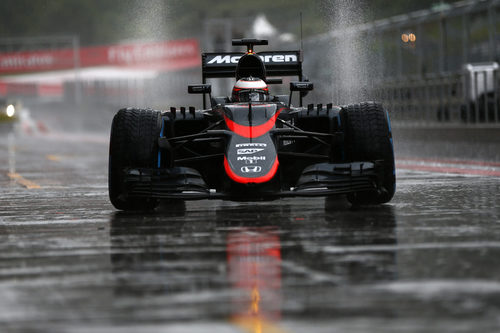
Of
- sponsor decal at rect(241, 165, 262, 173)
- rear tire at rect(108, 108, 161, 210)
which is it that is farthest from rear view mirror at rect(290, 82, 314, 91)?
sponsor decal at rect(241, 165, 262, 173)

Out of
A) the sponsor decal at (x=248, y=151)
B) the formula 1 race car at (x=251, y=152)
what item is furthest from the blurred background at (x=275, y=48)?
the sponsor decal at (x=248, y=151)

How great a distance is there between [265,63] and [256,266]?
648cm

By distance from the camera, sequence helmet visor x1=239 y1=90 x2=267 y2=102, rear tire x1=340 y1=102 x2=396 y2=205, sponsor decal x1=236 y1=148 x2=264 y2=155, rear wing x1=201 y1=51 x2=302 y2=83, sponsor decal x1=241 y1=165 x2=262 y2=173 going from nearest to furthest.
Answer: sponsor decal x1=241 y1=165 x2=262 y2=173 < sponsor decal x1=236 y1=148 x2=264 y2=155 < rear tire x1=340 y1=102 x2=396 y2=205 < helmet visor x1=239 y1=90 x2=267 y2=102 < rear wing x1=201 y1=51 x2=302 y2=83

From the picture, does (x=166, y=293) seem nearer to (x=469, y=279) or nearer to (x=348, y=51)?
(x=469, y=279)

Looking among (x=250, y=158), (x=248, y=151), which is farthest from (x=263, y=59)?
(x=250, y=158)

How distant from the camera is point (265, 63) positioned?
13.1 meters

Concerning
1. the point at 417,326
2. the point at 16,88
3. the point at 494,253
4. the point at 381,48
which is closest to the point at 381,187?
the point at 494,253

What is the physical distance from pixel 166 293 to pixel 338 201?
5575 millimetres

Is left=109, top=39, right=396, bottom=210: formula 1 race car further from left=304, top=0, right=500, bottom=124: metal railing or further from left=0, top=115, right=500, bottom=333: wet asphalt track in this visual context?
left=304, top=0, right=500, bottom=124: metal railing

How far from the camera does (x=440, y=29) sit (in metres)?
25.6

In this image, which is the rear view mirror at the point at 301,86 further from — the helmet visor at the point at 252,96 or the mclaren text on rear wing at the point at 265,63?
the mclaren text on rear wing at the point at 265,63

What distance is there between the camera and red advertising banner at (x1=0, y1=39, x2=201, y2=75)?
72.6 m

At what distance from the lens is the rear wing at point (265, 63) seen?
13062 millimetres

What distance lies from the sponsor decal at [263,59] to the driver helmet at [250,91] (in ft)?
3.80
